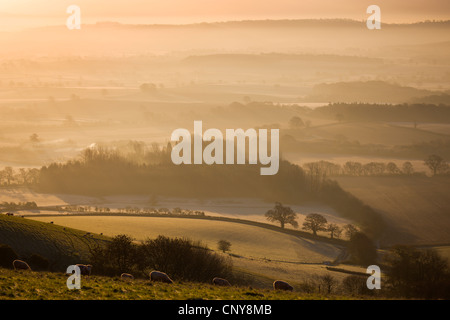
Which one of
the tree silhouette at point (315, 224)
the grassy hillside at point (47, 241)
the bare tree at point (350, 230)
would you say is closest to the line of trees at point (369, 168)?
the tree silhouette at point (315, 224)

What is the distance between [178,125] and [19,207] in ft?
347

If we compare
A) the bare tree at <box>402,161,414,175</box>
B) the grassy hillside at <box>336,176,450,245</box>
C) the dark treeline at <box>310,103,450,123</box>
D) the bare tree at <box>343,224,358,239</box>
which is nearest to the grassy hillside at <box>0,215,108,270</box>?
the bare tree at <box>343,224,358,239</box>

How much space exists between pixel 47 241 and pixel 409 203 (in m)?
50.5

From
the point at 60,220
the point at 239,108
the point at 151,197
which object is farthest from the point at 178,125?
the point at 60,220

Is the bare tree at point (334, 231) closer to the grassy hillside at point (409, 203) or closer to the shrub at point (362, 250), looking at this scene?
the shrub at point (362, 250)

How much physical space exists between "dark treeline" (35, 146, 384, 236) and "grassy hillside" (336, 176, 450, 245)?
12.4ft

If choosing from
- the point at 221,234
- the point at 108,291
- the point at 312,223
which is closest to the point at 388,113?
the point at 312,223

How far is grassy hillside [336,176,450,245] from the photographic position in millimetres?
60750

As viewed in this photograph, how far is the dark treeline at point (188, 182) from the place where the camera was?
79.2m

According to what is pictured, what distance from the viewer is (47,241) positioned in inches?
1404

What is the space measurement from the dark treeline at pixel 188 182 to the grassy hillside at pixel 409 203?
3.78 meters

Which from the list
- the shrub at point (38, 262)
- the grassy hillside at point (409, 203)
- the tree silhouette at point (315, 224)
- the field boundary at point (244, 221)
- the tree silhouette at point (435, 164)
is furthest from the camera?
the tree silhouette at point (435, 164)

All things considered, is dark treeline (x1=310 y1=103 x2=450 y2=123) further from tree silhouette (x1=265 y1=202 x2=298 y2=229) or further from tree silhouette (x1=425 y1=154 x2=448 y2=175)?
tree silhouette (x1=265 y1=202 x2=298 y2=229)
